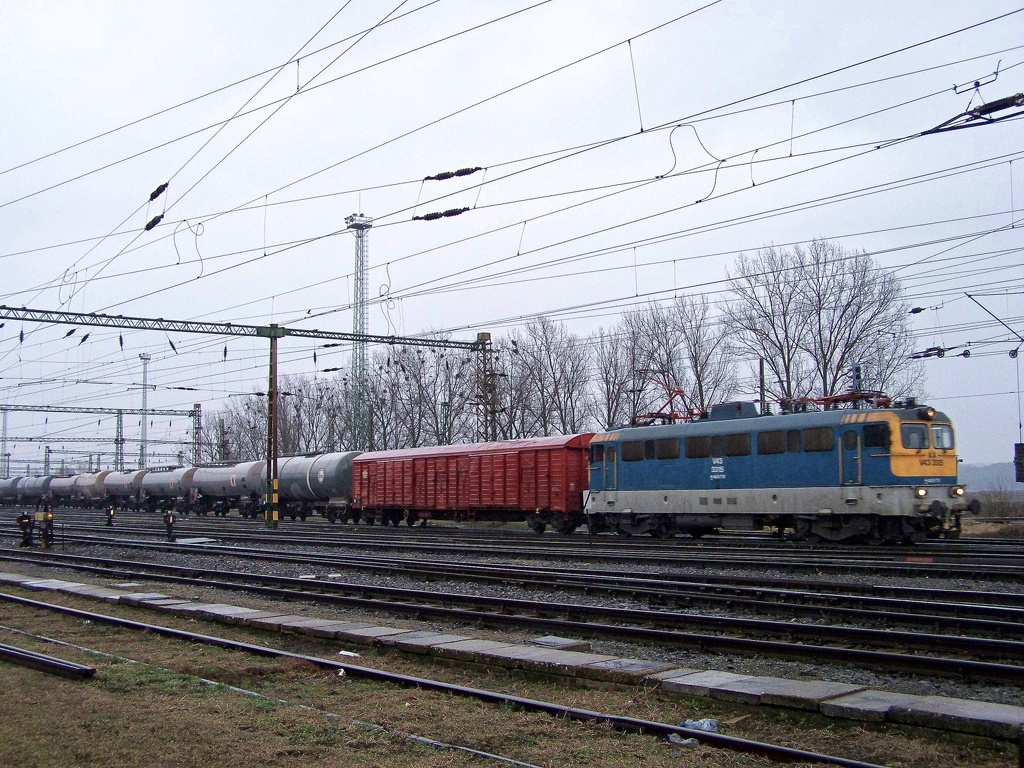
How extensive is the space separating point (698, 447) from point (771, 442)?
242 centimetres

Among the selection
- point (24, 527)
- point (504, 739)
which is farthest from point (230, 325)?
point (504, 739)

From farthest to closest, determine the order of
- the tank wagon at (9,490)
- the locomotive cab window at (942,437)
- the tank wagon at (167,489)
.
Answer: the tank wagon at (9,490)
the tank wagon at (167,489)
the locomotive cab window at (942,437)

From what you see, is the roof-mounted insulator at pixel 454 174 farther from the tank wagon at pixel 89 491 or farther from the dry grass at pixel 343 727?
the tank wagon at pixel 89 491

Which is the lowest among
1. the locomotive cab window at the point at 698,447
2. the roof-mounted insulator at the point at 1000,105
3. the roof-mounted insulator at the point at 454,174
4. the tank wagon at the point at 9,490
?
the tank wagon at the point at 9,490

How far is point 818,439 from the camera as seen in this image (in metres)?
22.1

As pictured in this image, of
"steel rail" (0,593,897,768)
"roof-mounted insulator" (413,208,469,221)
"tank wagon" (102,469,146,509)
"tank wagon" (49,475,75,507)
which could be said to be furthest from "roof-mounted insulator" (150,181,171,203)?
"tank wagon" (49,475,75,507)

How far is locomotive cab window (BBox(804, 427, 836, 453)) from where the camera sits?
71.7 feet

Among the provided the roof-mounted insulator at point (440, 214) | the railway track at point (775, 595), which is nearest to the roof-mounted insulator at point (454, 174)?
the roof-mounted insulator at point (440, 214)

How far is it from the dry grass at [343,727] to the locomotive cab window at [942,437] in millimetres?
16083

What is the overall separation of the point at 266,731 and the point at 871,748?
184 inches

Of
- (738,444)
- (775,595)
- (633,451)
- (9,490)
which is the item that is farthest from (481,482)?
(9,490)

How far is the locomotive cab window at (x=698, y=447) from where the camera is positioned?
2473cm

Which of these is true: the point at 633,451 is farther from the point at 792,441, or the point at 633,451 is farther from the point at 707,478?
the point at 792,441

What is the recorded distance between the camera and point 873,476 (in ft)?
68.6
